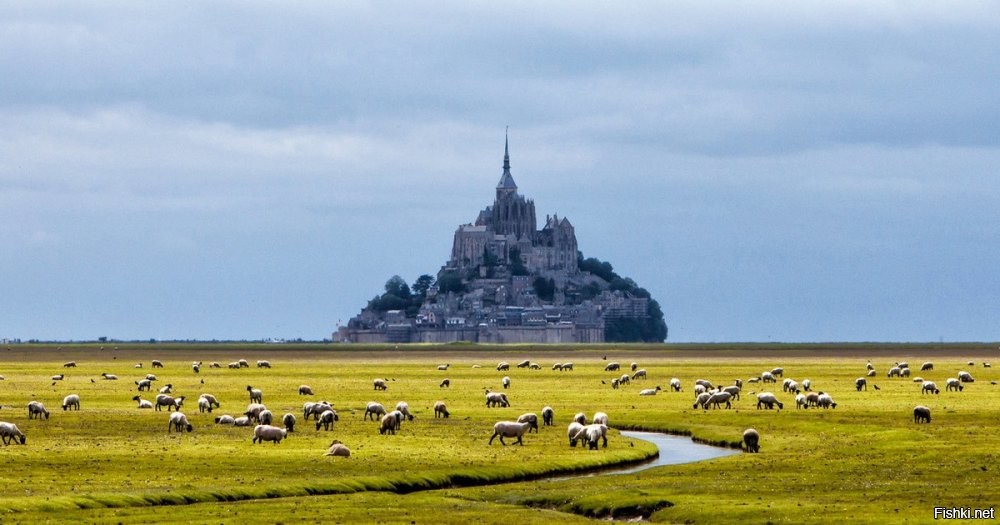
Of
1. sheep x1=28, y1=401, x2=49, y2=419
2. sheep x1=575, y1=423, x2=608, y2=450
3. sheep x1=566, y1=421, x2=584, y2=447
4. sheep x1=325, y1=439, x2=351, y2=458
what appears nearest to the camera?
sheep x1=325, y1=439, x2=351, y2=458

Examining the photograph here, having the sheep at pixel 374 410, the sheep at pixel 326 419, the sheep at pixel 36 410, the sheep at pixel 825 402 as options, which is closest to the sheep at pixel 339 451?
the sheep at pixel 326 419

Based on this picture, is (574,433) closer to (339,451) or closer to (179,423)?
(339,451)

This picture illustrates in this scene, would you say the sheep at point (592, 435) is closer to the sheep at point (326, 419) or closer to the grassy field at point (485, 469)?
the grassy field at point (485, 469)

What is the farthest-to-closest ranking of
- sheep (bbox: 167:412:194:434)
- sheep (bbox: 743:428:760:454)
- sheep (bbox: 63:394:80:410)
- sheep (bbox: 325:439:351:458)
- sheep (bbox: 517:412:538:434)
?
1. sheep (bbox: 63:394:80:410)
2. sheep (bbox: 517:412:538:434)
3. sheep (bbox: 167:412:194:434)
4. sheep (bbox: 743:428:760:454)
5. sheep (bbox: 325:439:351:458)

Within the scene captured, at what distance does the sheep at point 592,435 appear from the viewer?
56.6 m

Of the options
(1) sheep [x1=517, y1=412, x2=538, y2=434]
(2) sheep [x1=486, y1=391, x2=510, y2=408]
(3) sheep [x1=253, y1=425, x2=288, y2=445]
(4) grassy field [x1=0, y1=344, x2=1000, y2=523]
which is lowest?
(4) grassy field [x1=0, y1=344, x2=1000, y2=523]

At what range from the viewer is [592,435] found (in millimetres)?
56594

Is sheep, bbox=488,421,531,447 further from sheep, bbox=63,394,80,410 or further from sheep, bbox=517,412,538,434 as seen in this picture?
sheep, bbox=63,394,80,410

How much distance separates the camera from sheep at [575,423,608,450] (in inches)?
2227

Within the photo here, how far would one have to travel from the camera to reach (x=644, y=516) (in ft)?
133

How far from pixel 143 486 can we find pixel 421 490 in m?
8.19

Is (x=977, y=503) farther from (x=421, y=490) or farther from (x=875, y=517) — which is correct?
(x=421, y=490)

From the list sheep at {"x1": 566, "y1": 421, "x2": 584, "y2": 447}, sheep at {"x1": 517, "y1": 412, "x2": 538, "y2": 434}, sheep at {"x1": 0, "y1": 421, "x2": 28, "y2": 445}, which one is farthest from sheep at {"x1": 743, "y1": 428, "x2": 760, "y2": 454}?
sheep at {"x1": 0, "y1": 421, "x2": 28, "y2": 445}

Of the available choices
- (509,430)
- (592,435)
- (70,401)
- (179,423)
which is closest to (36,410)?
(70,401)
